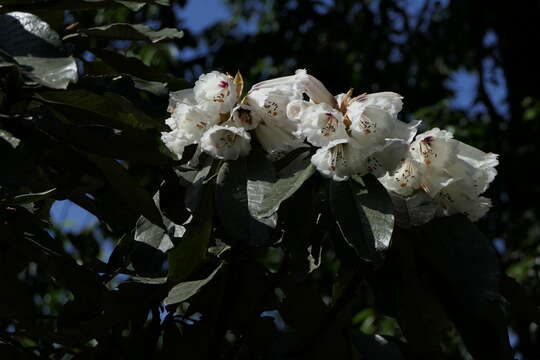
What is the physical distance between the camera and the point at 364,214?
1134mm

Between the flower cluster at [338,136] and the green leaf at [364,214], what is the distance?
0.02 meters

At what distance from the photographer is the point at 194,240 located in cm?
121

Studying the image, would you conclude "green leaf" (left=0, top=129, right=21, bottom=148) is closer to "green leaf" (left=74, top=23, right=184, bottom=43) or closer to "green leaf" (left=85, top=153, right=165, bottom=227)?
"green leaf" (left=85, top=153, right=165, bottom=227)

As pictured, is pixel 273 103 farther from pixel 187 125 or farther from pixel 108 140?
pixel 108 140

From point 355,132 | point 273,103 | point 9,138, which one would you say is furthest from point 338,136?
point 9,138

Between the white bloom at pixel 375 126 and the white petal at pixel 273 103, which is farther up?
the white bloom at pixel 375 126

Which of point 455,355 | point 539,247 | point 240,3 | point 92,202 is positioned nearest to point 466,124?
point 539,247

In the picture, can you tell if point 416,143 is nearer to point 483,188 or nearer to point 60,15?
point 483,188

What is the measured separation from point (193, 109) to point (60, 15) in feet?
1.03

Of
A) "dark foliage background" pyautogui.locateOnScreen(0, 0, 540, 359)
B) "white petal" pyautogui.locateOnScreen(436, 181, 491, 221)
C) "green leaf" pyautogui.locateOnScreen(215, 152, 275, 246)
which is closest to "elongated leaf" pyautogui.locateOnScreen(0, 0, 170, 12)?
"dark foliage background" pyautogui.locateOnScreen(0, 0, 540, 359)

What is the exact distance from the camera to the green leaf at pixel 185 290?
48.8 inches

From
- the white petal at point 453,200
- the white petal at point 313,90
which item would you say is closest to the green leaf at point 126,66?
the white petal at point 313,90

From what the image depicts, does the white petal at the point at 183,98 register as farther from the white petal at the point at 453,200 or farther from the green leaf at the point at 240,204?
the white petal at the point at 453,200

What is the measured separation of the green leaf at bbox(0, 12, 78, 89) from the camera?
1.02 meters
